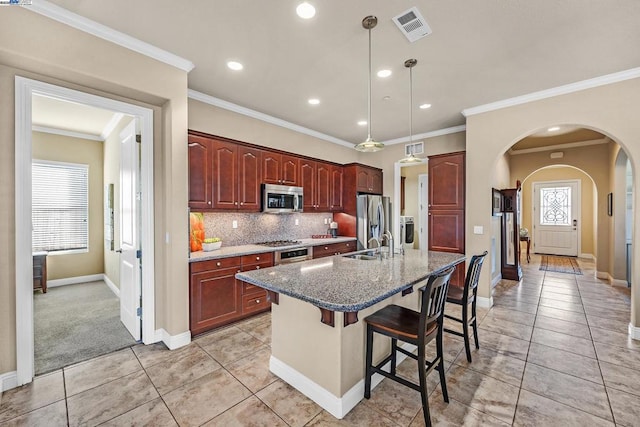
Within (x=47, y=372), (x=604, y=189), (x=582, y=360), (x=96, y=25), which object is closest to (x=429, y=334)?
(x=582, y=360)

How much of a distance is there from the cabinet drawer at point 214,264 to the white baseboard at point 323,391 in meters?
1.27

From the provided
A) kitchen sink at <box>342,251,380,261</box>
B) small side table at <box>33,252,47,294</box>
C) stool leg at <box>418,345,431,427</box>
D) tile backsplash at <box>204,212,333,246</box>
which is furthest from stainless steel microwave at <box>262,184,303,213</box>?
small side table at <box>33,252,47,294</box>

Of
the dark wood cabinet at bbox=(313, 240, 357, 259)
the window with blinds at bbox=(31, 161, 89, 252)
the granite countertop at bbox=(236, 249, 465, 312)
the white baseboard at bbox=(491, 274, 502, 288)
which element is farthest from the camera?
the white baseboard at bbox=(491, 274, 502, 288)

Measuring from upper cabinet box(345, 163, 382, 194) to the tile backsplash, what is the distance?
82cm

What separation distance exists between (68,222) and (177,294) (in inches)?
160

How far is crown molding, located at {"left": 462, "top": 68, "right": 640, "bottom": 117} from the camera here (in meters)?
3.00

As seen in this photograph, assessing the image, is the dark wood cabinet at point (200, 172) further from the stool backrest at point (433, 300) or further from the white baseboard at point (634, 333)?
the white baseboard at point (634, 333)

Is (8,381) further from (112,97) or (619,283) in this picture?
(619,283)

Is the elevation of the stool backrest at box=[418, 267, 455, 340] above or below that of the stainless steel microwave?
below

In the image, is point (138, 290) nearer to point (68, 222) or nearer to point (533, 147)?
point (68, 222)

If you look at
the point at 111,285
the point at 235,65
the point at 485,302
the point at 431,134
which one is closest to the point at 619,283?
the point at 485,302

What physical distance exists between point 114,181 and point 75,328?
8.35 ft

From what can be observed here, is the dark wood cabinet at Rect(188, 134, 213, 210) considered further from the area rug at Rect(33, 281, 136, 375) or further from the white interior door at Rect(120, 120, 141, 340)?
the area rug at Rect(33, 281, 136, 375)

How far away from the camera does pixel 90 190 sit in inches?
210
